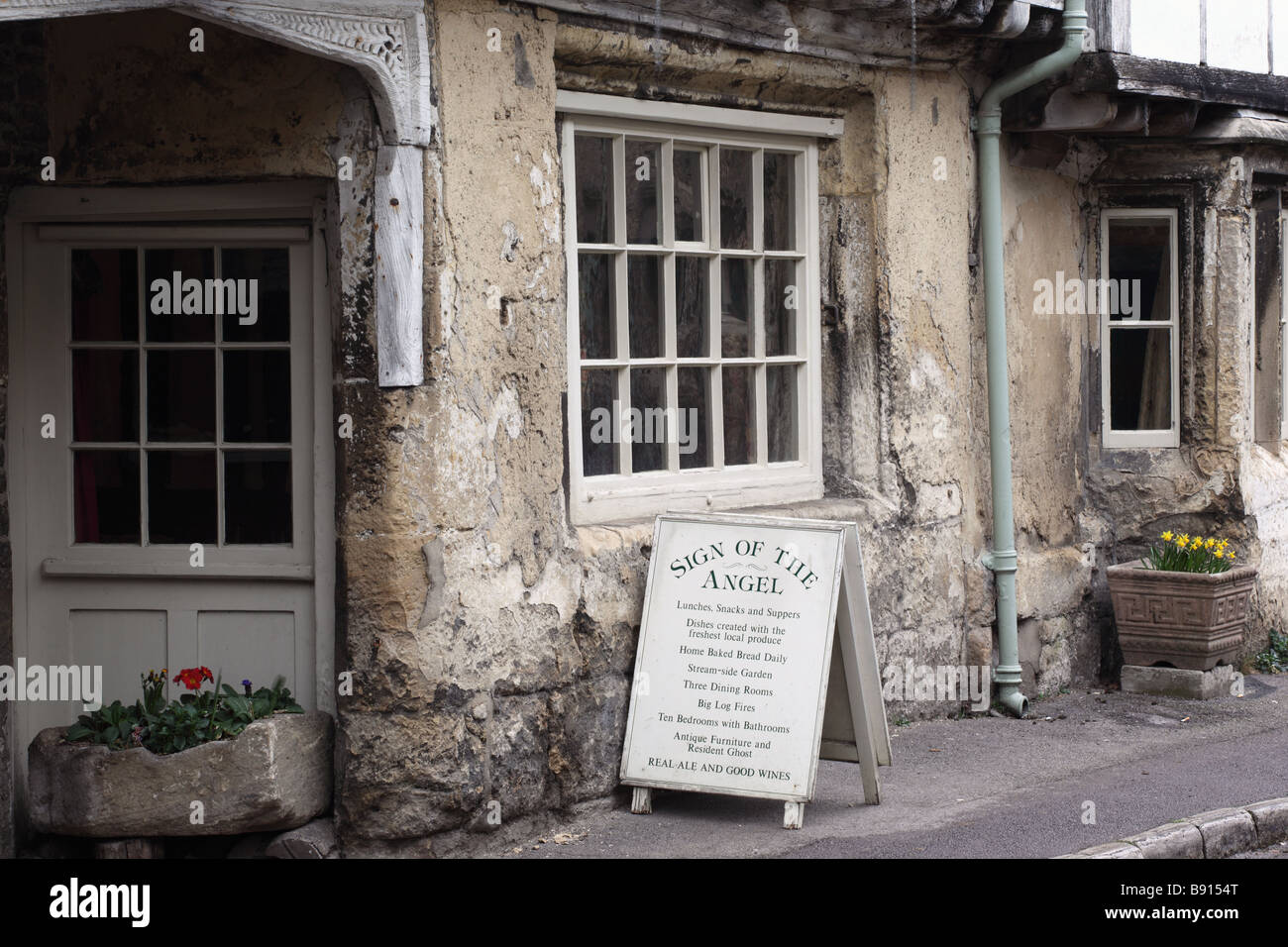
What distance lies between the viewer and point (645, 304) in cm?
643

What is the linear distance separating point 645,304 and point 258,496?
1794 mm

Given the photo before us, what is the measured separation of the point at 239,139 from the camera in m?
5.41

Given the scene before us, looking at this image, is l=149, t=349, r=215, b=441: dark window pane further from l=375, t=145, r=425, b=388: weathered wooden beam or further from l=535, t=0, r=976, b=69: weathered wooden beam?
l=535, t=0, r=976, b=69: weathered wooden beam

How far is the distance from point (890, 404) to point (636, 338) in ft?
4.71

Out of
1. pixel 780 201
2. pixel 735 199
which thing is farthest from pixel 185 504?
pixel 780 201

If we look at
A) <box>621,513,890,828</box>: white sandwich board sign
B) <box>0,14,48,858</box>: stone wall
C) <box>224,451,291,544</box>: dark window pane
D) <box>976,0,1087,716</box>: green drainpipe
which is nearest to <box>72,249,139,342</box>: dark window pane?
<box>0,14,48,858</box>: stone wall

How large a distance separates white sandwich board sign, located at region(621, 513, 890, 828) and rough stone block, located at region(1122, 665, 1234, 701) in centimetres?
269

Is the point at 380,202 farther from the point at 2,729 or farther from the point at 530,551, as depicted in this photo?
the point at 2,729

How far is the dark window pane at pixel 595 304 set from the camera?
6.16 meters

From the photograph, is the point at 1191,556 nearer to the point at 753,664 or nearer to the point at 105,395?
the point at 753,664

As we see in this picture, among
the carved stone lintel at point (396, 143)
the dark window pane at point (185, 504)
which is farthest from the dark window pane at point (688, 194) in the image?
the dark window pane at point (185, 504)

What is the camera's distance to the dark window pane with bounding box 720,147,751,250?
6715mm

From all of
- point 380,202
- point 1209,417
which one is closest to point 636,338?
point 380,202
